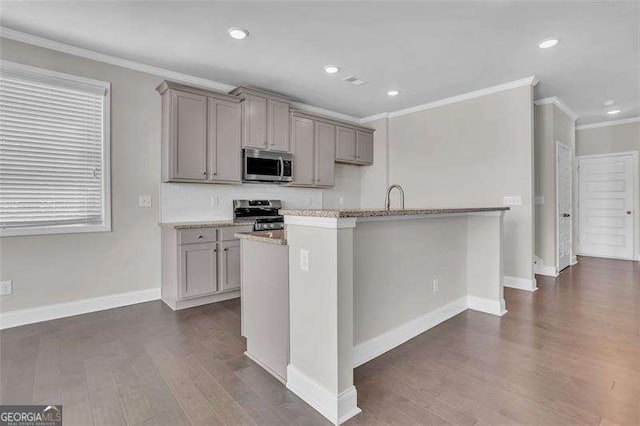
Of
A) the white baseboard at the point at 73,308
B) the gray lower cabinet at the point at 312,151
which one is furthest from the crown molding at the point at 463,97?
the white baseboard at the point at 73,308

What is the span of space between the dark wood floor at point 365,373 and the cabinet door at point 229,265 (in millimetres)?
553

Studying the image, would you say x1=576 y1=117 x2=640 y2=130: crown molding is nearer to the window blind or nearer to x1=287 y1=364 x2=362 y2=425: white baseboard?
x1=287 y1=364 x2=362 y2=425: white baseboard

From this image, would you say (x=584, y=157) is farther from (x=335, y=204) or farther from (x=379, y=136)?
(x=335, y=204)

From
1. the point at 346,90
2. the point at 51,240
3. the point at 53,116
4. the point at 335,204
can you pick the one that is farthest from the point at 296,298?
the point at 335,204

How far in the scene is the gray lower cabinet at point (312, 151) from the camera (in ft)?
16.2

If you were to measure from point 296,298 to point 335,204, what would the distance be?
404cm

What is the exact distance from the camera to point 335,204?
5.98 m

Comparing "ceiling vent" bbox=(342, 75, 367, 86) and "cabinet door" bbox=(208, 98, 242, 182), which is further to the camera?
"ceiling vent" bbox=(342, 75, 367, 86)

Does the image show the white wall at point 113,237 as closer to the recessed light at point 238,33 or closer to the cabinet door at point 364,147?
the recessed light at point 238,33

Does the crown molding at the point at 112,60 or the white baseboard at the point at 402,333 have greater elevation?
the crown molding at the point at 112,60

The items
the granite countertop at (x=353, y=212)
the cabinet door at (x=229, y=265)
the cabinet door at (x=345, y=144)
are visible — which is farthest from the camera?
the cabinet door at (x=345, y=144)

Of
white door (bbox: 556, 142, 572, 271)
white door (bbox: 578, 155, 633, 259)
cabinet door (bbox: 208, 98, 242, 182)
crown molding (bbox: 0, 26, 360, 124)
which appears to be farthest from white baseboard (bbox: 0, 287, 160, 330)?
white door (bbox: 578, 155, 633, 259)

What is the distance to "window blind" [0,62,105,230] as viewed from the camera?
9.93ft

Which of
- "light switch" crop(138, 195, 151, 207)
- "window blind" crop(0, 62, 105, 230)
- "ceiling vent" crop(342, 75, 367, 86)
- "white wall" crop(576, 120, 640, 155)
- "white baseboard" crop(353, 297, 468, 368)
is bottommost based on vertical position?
"white baseboard" crop(353, 297, 468, 368)
